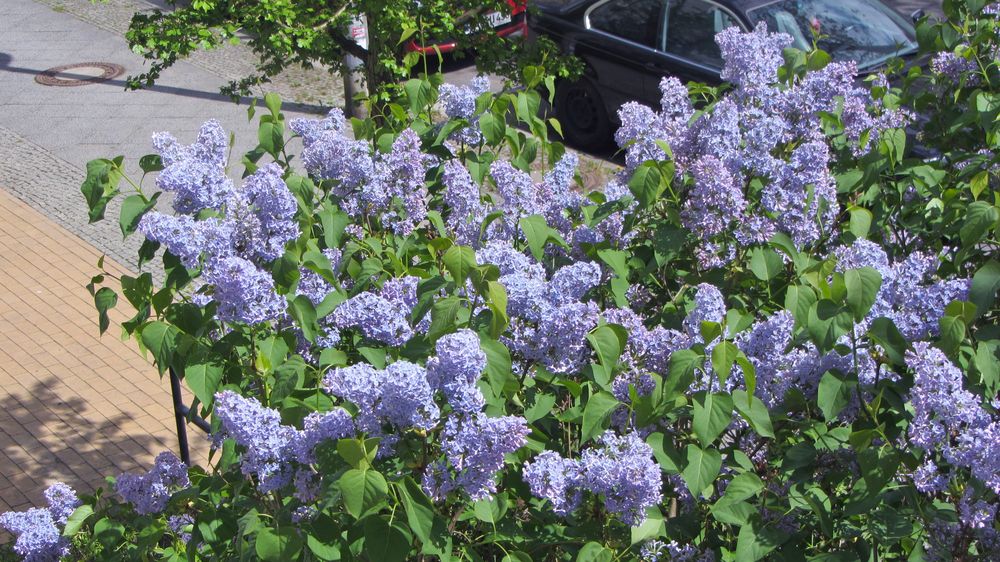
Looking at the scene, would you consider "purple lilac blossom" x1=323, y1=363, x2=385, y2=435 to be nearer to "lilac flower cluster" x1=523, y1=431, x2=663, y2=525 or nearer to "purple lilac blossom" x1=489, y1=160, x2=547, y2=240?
"lilac flower cluster" x1=523, y1=431, x2=663, y2=525

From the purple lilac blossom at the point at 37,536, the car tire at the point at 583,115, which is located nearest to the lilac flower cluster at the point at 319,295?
the purple lilac blossom at the point at 37,536

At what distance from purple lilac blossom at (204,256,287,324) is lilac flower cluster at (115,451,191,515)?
0.93 metres

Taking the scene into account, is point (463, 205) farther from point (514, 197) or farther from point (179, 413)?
point (179, 413)

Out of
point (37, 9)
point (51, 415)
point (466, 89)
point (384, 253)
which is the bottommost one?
point (37, 9)

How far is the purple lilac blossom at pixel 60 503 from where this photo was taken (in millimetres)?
4004

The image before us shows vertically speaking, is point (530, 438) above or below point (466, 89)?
below

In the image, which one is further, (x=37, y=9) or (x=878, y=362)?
(x=37, y=9)

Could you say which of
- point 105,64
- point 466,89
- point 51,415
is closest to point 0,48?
point 105,64

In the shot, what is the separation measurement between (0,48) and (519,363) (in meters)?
13.0

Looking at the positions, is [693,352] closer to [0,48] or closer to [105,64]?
[105,64]

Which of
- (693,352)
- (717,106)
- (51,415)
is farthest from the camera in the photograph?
(51,415)

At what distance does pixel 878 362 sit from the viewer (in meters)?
2.72

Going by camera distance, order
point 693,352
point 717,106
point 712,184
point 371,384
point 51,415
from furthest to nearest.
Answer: point 51,415 < point 717,106 < point 712,184 < point 693,352 < point 371,384

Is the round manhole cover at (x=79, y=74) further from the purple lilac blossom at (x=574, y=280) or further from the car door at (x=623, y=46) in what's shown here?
the purple lilac blossom at (x=574, y=280)
